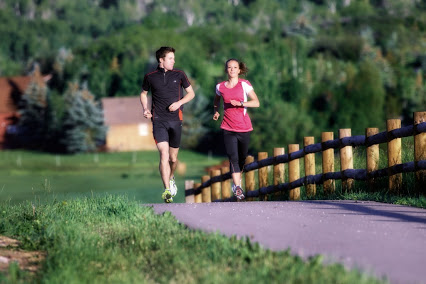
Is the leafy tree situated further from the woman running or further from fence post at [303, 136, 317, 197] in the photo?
the woman running

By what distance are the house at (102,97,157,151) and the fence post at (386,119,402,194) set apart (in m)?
70.7

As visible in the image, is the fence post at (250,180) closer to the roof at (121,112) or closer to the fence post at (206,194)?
the fence post at (206,194)

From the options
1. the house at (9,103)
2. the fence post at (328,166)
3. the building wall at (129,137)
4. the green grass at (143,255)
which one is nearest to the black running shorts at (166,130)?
the green grass at (143,255)

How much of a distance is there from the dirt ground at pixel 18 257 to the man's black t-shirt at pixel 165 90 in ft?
11.8

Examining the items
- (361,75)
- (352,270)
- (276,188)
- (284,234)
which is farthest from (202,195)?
(361,75)

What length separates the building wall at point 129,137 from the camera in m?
82.4

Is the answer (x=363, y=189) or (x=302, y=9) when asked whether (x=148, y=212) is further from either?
(x=302, y=9)

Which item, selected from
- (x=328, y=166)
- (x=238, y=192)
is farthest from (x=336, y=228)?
(x=328, y=166)

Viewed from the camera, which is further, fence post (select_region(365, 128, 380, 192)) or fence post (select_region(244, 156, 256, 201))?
fence post (select_region(244, 156, 256, 201))

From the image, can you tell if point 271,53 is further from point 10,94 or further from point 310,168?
point 310,168

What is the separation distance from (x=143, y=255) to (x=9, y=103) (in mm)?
94031

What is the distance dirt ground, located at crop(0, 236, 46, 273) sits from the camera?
6957 mm

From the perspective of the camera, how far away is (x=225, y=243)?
22.8 feet

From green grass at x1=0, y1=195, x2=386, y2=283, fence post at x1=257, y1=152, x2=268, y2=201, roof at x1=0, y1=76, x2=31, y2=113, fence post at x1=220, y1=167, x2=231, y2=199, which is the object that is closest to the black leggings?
fence post at x1=257, y1=152, x2=268, y2=201
